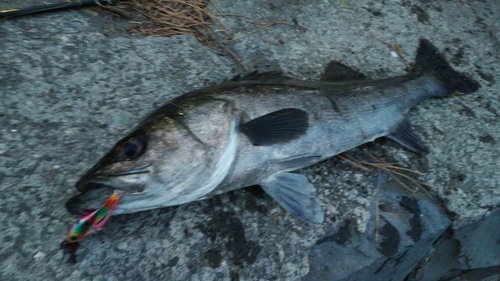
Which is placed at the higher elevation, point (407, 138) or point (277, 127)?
point (277, 127)

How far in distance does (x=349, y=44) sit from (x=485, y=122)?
1167mm

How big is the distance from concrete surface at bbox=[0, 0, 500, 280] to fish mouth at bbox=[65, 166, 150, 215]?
29 cm

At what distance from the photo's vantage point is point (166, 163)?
6.51 ft

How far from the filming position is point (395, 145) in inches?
120

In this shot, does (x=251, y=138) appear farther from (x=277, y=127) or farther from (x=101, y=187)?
(x=101, y=187)

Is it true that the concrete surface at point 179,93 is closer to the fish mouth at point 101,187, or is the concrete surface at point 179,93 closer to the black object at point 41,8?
the black object at point 41,8

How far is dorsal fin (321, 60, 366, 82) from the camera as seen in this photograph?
9.98ft

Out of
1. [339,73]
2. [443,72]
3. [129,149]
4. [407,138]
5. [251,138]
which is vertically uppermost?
[129,149]

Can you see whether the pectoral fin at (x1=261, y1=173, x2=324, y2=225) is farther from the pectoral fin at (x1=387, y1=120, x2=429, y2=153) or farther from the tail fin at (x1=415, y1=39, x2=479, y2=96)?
the tail fin at (x1=415, y1=39, x2=479, y2=96)

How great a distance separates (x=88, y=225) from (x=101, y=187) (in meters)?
0.20

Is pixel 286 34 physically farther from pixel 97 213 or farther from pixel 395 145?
pixel 97 213

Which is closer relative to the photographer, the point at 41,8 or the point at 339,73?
the point at 41,8

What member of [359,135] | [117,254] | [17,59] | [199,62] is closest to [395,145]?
[359,135]

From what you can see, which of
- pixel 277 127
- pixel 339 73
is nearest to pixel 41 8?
pixel 277 127
